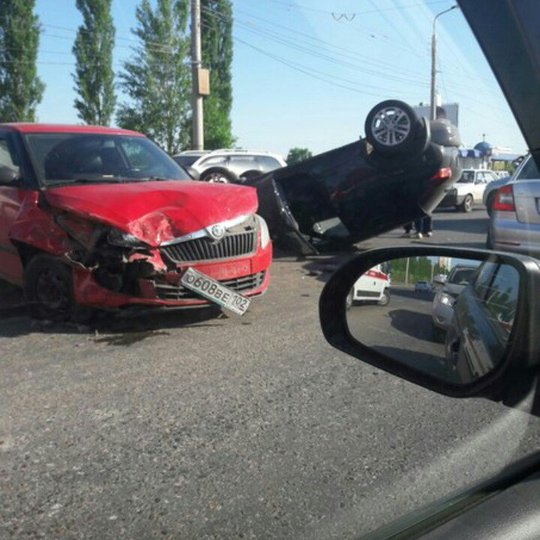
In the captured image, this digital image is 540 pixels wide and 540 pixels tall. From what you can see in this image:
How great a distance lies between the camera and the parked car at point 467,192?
24.1m

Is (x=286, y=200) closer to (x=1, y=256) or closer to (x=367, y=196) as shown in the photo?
(x=367, y=196)

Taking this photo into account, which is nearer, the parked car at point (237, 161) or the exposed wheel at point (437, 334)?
the exposed wheel at point (437, 334)

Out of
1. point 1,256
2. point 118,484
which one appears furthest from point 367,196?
point 118,484

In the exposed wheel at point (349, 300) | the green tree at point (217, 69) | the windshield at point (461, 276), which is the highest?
the green tree at point (217, 69)

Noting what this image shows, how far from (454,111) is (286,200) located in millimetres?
7520

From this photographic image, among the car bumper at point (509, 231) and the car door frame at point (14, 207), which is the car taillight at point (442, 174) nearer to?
the car bumper at point (509, 231)

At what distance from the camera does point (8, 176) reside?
614cm

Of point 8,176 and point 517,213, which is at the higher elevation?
point 8,176

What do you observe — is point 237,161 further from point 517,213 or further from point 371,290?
point 371,290

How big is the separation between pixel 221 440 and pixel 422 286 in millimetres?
1952

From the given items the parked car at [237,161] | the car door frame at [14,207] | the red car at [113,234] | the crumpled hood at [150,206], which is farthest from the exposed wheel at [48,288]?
the parked car at [237,161]

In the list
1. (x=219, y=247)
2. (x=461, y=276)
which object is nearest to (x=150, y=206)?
(x=219, y=247)

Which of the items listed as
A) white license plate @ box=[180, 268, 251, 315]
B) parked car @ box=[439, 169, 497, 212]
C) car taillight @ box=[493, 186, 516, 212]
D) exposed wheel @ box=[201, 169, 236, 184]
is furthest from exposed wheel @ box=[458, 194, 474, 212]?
white license plate @ box=[180, 268, 251, 315]

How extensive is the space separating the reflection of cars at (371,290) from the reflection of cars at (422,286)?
0.09 m
